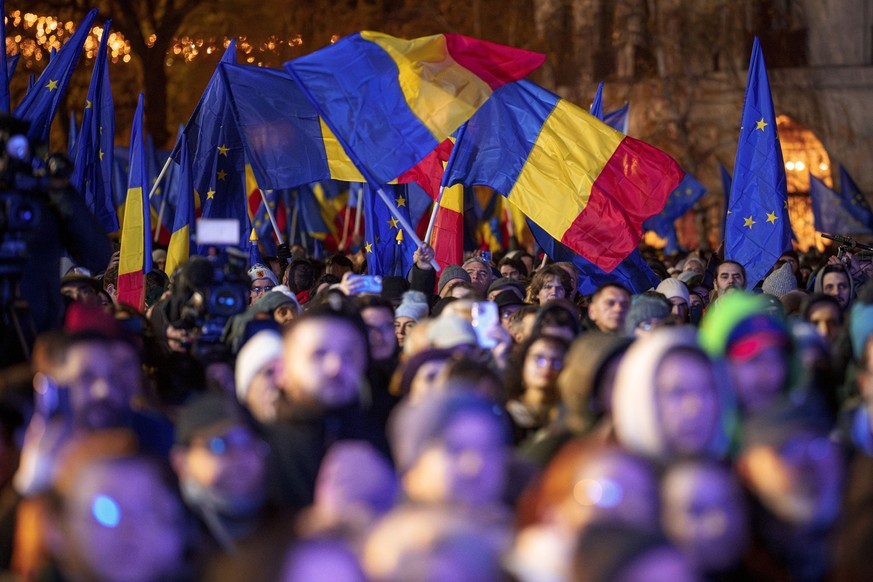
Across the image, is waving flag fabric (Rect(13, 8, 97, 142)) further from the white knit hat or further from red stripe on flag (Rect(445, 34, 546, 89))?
the white knit hat

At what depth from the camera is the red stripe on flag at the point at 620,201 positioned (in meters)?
10.2

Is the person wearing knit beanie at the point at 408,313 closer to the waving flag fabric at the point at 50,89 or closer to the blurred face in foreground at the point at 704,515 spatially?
the waving flag fabric at the point at 50,89

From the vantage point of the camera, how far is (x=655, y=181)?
10.3m

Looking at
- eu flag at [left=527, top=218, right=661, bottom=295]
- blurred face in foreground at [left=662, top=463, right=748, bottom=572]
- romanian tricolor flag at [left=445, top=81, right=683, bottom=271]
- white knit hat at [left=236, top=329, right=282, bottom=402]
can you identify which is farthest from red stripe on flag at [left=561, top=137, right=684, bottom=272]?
blurred face in foreground at [left=662, top=463, right=748, bottom=572]

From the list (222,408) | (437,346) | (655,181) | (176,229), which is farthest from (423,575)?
(176,229)

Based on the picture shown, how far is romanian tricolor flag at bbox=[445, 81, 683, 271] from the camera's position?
1020cm

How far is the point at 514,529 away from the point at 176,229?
8044 mm

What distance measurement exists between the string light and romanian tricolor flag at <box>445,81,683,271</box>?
47.4 ft

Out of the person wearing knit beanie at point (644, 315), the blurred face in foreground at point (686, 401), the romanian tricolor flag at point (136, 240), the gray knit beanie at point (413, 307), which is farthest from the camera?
the romanian tricolor flag at point (136, 240)

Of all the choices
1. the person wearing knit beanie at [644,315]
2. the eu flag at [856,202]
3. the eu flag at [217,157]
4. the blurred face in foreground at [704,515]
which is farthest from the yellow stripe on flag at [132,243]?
the eu flag at [856,202]

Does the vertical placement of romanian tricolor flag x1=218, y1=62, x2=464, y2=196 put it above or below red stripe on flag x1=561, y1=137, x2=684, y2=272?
above

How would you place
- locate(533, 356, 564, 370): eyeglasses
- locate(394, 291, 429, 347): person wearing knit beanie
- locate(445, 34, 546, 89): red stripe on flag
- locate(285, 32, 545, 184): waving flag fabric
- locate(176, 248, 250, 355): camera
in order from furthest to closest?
1. locate(445, 34, 546, 89): red stripe on flag
2. locate(285, 32, 545, 184): waving flag fabric
3. locate(394, 291, 429, 347): person wearing knit beanie
4. locate(176, 248, 250, 355): camera
5. locate(533, 356, 564, 370): eyeglasses

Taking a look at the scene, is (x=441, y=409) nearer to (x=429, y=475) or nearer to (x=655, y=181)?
(x=429, y=475)

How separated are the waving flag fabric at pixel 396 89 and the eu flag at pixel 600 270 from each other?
1.56 m
